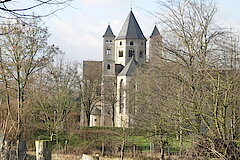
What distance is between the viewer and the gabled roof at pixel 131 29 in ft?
185

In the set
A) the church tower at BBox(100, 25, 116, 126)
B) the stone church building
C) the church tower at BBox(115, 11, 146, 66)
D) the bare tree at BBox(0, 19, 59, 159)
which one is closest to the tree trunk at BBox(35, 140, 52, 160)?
the bare tree at BBox(0, 19, 59, 159)

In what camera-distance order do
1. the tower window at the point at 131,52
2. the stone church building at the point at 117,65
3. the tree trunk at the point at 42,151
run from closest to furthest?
Answer: the tree trunk at the point at 42,151
the stone church building at the point at 117,65
the tower window at the point at 131,52

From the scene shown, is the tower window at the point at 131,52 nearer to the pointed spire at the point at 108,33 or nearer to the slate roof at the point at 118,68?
the slate roof at the point at 118,68

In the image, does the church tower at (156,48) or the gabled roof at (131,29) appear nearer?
the church tower at (156,48)

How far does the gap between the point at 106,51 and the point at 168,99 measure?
161 ft

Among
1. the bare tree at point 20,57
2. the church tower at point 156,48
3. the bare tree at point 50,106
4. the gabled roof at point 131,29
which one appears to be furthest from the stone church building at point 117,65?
the church tower at point 156,48

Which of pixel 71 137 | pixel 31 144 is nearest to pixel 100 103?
pixel 71 137

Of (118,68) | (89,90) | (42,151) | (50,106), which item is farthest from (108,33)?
(42,151)

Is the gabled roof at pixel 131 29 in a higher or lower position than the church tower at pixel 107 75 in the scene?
higher

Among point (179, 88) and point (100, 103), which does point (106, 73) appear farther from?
point (179, 88)

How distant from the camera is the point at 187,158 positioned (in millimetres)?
8070

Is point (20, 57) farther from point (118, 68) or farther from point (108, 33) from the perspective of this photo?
point (108, 33)

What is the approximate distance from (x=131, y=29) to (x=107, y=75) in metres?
8.63

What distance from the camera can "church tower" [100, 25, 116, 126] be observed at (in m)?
47.1
